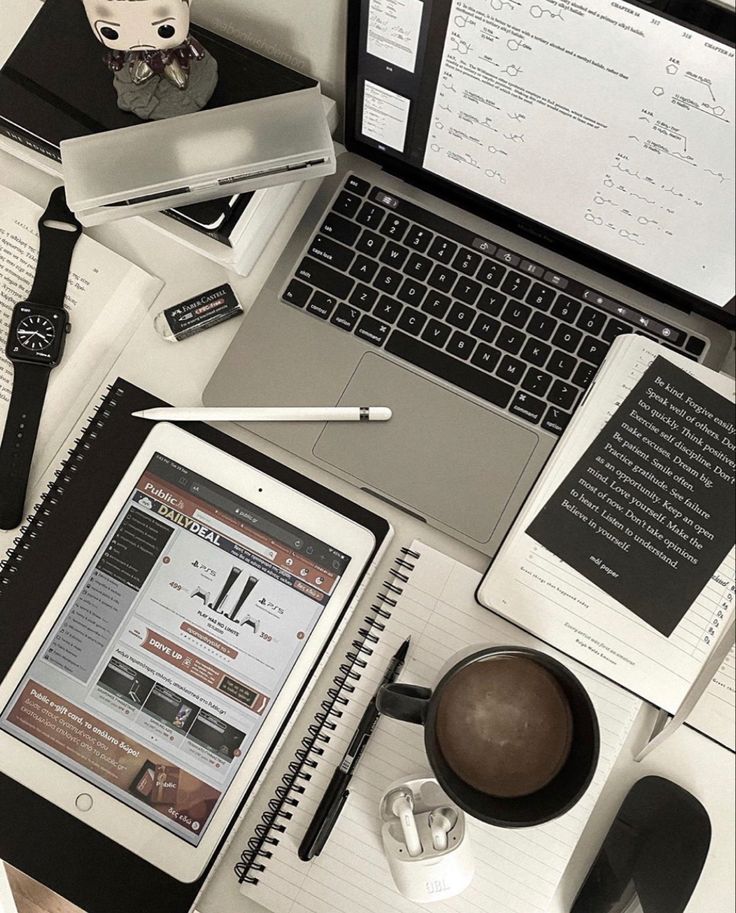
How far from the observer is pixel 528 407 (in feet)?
2.32

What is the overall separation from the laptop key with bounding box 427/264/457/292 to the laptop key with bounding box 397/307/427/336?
0.03 meters

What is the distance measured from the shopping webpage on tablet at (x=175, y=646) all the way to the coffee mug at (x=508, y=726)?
0.43 ft

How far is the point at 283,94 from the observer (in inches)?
26.4

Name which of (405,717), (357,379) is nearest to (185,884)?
(405,717)

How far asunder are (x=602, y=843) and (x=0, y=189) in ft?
2.48

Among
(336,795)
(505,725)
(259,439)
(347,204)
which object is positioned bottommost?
(336,795)

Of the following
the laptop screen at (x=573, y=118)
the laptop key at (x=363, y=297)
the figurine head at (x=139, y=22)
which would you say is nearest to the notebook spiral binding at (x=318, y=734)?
the laptop key at (x=363, y=297)

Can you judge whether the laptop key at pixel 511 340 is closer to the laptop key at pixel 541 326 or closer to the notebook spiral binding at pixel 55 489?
the laptop key at pixel 541 326

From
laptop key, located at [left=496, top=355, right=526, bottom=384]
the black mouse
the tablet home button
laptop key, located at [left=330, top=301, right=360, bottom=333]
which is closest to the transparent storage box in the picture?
laptop key, located at [left=330, top=301, right=360, bottom=333]

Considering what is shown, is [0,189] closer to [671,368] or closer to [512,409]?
[512,409]

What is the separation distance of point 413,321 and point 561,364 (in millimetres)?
131

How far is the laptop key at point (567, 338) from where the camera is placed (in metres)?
0.72

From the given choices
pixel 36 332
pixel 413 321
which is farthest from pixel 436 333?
pixel 36 332

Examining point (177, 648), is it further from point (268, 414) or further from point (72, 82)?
point (72, 82)
